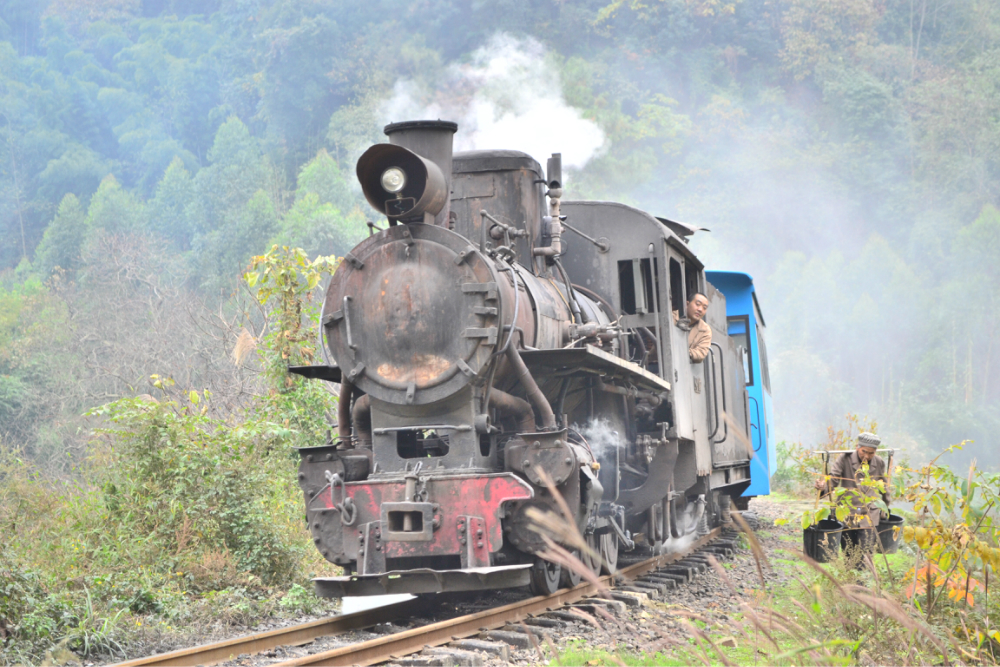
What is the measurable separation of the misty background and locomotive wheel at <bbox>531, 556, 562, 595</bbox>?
112 ft

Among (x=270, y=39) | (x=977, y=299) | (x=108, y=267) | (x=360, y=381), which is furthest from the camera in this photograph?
(x=270, y=39)

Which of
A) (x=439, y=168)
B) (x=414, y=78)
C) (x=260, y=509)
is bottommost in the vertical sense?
(x=260, y=509)

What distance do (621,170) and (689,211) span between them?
221 inches

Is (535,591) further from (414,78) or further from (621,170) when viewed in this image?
(414,78)

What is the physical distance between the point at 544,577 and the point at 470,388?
1.51 meters

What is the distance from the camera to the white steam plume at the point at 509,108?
17.0 m

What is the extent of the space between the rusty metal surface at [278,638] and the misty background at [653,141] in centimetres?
3437

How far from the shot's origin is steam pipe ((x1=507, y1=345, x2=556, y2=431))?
647cm

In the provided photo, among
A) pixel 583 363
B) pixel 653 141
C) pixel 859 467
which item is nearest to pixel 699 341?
pixel 859 467

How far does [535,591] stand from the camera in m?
6.95

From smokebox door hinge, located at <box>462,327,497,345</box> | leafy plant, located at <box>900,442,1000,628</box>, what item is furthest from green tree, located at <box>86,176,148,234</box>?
leafy plant, located at <box>900,442,1000,628</box>

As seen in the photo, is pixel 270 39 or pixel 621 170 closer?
pixel 621 170

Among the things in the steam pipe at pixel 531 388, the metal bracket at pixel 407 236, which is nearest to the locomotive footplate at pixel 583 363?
the steam pipe at pixel 531 388

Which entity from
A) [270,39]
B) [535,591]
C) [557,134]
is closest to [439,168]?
[535,591]
